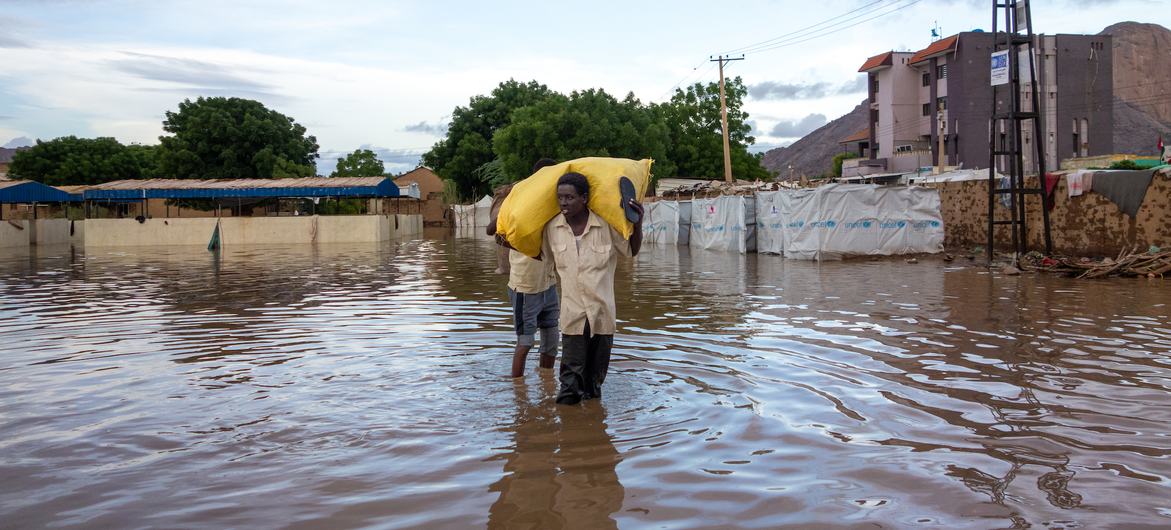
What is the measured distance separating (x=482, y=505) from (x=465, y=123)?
65692mm

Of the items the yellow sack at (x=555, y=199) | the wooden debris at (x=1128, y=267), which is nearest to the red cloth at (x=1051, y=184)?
the wooden debris at (x=1128, y=267)

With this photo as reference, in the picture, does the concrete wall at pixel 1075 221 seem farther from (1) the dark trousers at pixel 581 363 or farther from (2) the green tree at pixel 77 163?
(2) the green tree at pixel 77 163

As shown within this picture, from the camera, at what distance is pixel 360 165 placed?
71.8 meters

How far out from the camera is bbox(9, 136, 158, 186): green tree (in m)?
66.6

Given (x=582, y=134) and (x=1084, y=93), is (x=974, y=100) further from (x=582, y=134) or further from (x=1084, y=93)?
(x=582, y=134)

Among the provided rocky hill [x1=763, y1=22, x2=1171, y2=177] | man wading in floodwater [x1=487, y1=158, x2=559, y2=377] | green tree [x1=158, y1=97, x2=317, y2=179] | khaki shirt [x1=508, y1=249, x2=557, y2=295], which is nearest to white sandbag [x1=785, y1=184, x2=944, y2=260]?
man wading in floodwater [x1=487, y1=158, x2=559, y2=377]

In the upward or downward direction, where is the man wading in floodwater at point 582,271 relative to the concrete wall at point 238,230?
downward

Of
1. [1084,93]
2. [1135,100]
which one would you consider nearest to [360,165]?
[1084,93]

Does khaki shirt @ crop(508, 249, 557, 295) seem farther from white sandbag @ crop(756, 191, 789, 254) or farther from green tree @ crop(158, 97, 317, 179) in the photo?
green tree @ crop(158, 97, 317, 179)

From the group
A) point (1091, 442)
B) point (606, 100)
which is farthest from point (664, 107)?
point (1091, 442)

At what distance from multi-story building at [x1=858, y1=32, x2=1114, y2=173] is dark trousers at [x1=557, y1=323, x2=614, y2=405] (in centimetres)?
4825

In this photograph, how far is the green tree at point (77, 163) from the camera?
6656 cm

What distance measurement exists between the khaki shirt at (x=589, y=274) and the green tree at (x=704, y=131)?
169 ft

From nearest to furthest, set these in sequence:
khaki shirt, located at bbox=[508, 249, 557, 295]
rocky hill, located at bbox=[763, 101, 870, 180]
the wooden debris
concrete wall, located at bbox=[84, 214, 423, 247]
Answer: khaki shirt, located at bbox=[508, 249, 557, 295] → the wooden debris → concrete wall, located at bbox=[84, 214, 423, 247] → rocky hill, located at bbox=[763, 101, 870, 180]
